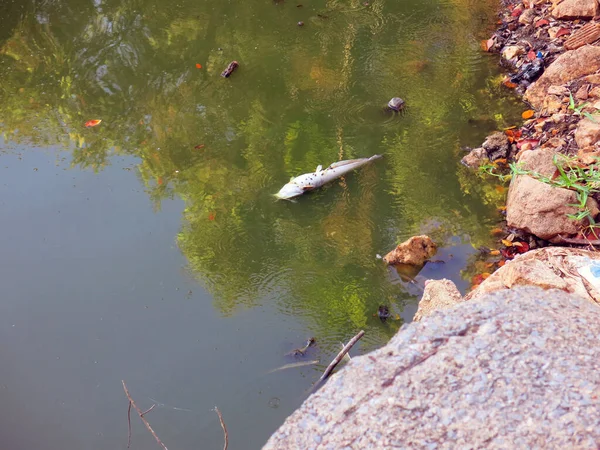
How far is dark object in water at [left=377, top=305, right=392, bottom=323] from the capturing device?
4.07 meters

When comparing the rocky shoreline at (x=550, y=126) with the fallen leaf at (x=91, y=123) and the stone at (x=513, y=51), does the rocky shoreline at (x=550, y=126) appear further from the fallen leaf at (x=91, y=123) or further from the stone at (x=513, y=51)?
the fallen leaf at (x=91, y=123)

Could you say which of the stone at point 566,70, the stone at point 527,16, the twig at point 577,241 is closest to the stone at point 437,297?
the twig at point 577,241

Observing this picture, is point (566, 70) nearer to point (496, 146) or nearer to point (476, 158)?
point (496, 146)

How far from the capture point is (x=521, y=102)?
5938 mm

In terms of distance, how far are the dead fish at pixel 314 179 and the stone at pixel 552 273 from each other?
6.67 feet

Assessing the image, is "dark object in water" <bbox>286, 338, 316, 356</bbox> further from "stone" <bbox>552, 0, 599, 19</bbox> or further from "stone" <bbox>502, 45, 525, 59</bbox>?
"stone" <bbox>552, 0, 599, 19</bbox>

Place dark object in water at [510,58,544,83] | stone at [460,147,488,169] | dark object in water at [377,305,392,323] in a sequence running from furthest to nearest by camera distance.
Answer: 1. dark object in water at [510,58,544,83]
2. stone at [460,147,488,169]
3. dark object in water at [377,305,392,323]

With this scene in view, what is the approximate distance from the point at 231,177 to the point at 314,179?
83 cm

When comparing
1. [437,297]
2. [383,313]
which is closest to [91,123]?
[383,313]

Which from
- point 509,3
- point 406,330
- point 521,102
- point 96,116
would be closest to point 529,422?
point 406,330

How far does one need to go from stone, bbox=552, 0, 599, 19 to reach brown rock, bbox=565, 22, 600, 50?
28 centimetres

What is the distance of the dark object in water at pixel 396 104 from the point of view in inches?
231

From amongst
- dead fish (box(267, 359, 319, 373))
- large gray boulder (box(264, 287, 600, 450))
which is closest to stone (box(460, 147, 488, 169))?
dead fish (box(267, 359, 319, 373))

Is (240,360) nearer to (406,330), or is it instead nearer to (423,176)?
(406,330)
